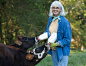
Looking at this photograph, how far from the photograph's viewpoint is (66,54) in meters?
3.25

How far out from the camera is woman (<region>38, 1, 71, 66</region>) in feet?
10.3

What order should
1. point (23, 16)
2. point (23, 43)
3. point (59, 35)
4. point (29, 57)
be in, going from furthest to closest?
point (23, 16)
point (59, 35)
point (23, 43)
point (29, 57)

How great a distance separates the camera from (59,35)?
126 inches

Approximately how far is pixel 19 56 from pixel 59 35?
0.94 metres

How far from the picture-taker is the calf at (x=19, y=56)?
2650 mm

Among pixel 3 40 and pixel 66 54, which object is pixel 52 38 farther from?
pixel 3 40

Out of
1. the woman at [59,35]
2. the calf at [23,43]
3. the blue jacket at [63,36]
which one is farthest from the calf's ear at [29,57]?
the blue jacket at [63,36]

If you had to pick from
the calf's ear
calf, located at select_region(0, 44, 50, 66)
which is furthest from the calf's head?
the calf's ear

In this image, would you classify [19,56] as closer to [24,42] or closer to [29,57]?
[29,57]

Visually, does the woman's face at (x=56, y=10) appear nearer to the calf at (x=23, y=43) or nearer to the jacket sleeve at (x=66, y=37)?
the jacket sleeve at (x=66, y=37)

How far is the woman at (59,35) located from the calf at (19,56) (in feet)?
1.20

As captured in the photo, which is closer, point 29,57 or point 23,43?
point 29,57

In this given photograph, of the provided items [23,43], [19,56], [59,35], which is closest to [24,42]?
[23,43]

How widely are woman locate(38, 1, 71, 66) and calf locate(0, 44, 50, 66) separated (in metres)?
0.37
